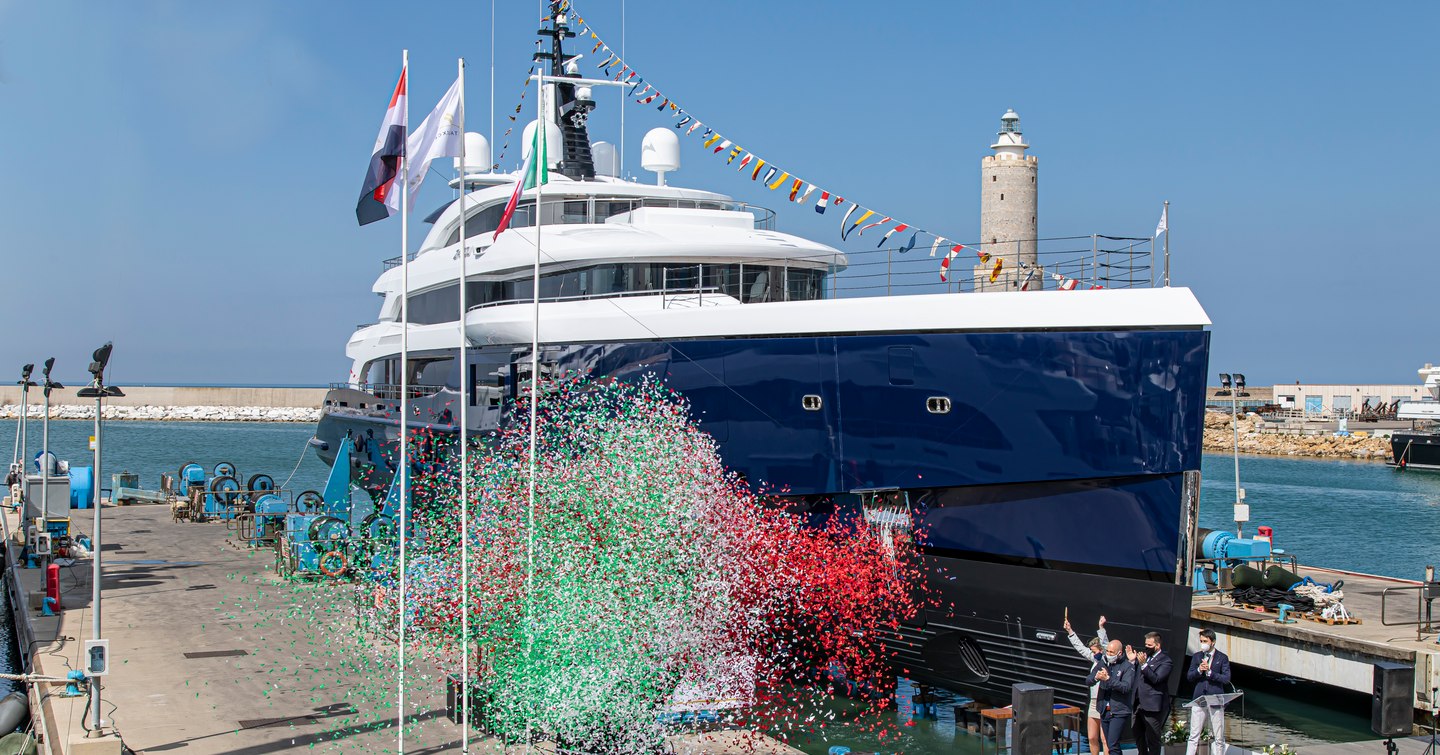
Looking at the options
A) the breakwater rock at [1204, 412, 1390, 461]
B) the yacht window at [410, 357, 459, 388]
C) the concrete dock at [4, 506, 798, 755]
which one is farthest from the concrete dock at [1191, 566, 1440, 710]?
the breakwater rock at [1204, 412, 1390, 461]

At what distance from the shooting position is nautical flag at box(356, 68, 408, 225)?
1255 centimetres

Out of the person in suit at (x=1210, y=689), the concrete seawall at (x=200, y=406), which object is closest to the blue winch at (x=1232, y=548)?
the person in suit at (x=1210, y=689)

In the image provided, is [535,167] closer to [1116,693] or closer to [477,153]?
[1116,693]

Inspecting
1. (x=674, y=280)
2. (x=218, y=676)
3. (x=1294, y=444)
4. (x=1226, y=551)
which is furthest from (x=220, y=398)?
(x=1226, y=551)

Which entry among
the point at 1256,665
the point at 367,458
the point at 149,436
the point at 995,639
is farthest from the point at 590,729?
the point at 149,436

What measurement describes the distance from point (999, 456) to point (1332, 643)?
5.86 metres

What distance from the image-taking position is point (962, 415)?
49.1 feet

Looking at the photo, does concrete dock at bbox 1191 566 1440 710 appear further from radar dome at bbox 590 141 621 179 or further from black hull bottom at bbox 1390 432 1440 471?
black hull bottom at bbox 1390 432 1440 471

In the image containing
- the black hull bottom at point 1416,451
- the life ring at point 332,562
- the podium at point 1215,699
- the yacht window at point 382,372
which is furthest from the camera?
the black hull bottom at point 1416,451

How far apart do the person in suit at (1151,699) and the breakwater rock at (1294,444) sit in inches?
2714

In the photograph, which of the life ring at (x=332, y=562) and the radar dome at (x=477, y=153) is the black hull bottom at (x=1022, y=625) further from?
the radar dome at (x=477, y=153)

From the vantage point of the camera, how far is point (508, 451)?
17.5 metres

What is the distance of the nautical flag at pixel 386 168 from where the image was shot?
1255 centimetres

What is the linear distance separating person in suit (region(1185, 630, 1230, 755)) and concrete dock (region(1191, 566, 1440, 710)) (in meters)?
5.83
